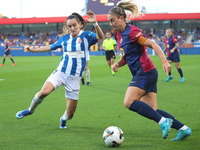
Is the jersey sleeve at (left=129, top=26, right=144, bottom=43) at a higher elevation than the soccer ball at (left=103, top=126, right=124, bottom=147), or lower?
higher

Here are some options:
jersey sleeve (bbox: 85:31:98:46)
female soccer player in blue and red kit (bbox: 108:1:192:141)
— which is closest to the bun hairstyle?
female soccer player in blue and red kit (bbox: 108:1:192:141)

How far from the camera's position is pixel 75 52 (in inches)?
215

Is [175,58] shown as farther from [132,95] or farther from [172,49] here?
[132,95]

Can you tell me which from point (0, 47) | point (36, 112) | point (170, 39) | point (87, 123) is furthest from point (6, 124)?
point (0, 47)

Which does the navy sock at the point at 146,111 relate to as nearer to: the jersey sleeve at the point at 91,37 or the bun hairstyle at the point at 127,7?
the bun hairstyle at the point at 127,7

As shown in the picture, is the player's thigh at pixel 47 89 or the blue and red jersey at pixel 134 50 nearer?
the blue and red jersey at pixel 134 50

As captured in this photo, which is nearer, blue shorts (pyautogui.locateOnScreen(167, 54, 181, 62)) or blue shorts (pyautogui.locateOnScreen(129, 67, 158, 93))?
blue shorts (pyautogui.locateOnScreen(129, 67, 158, 93))

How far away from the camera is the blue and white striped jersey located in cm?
544

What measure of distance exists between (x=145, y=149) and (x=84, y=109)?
325 cm

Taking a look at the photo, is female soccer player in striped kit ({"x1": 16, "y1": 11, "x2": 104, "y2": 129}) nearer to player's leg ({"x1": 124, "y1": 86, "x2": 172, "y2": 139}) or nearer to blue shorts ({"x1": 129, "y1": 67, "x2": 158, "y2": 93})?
blue shorts ({"x1": 129, "y1": 67, "x2": 158, "y2": 93})

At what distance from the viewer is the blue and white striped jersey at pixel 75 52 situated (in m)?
5.44

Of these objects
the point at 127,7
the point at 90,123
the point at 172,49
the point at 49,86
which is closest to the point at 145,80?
the point at 127,7

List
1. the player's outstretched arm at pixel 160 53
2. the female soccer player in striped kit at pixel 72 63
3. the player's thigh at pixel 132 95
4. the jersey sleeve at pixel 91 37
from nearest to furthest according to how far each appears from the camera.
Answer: the player's outstretched arm at pixel 160 53, the player's thigh at pixel 132 95, the female soccer player in striped kit at pixel 72 63, the jersey sleeve at pixel 91 37

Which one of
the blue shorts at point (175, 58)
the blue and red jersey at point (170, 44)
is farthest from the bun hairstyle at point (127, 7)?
the blue and red jersey at point (170, 44)
